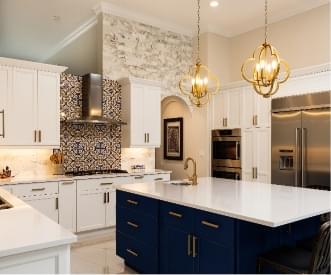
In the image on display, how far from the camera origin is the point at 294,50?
6000 mm

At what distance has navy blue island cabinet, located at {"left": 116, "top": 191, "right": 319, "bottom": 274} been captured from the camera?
2.43 meters

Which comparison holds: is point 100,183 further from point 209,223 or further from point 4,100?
point 209,223

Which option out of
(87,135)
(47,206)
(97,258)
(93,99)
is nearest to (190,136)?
(87,135)

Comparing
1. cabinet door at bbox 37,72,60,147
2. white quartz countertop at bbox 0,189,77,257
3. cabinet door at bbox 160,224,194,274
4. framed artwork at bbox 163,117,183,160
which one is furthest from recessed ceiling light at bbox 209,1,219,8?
white quartz countertop at bbox 0,189,77,257

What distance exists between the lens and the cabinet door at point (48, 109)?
4.90 meters

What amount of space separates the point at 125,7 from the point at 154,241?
434 cm

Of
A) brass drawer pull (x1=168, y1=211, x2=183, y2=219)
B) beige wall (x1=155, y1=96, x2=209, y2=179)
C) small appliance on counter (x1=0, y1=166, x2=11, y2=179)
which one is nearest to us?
brass drawer pull (x1=168, y1=211, x2=183, y2=219)

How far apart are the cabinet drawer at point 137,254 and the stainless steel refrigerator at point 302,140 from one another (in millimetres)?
2545

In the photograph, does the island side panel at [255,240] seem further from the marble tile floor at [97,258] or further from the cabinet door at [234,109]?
the cabinet door at [234,109]

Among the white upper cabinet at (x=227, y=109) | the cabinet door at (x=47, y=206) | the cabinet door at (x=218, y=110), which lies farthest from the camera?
the cabinet door at (x=218, y=110)

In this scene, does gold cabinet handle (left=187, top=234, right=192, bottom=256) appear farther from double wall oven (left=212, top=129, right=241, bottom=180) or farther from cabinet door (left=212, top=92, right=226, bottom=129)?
cabinet door (left=212, top=92, right=226, bottom=129)

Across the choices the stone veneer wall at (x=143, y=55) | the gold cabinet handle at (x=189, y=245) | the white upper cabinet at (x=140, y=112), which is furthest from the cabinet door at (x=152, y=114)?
the gold cabinet handle at (x=189, y=245)

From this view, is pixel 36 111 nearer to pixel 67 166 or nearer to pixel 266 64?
pixel 67 166

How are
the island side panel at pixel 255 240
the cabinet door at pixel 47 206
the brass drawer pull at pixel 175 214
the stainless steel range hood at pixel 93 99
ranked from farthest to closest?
the stainless steel range hood at pixel 93 99 < the cabinet door at pixel 47 206 < the brass drawer pull at pixel 175 214 < the island side panel at pixel 255 240
